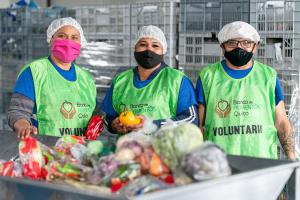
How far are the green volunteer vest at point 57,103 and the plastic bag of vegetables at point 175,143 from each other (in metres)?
1.56

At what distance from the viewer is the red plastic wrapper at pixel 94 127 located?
3483mm

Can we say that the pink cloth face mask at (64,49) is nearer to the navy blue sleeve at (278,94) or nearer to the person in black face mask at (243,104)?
the person in black face mask at (243,104)

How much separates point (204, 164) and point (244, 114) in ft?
5.16

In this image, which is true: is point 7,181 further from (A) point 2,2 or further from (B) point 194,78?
(A) point 2,2

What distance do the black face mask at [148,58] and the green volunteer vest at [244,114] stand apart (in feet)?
1.25

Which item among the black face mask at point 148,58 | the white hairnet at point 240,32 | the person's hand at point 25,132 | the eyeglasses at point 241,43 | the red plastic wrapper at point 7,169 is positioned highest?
the white hairnet at point 240,32

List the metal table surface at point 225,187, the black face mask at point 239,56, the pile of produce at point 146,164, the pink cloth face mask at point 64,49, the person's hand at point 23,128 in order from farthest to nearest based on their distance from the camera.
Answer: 1. the pink cloth face mask at point 64,49
2. the black face mask at point 239,56
3. the person's hand at point 23,128
4. the pile of produce at point 146,164
5. the metal table surface at point 225,187

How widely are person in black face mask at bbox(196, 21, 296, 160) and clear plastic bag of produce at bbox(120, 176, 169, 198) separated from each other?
159cm

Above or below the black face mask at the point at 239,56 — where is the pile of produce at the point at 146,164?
below

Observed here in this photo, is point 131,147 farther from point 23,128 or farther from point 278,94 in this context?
point 278,94

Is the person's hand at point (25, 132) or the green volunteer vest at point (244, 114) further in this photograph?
the green volunteer vest at point (244, 114)

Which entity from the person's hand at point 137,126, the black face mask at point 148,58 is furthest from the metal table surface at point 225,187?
the black face mask at point 148,58

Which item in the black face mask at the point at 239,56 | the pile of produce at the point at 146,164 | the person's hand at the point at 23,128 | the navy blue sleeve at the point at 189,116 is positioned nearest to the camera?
the pile of produce at the point at 146,164

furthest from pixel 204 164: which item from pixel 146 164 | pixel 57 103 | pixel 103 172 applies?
pixel 57 103
